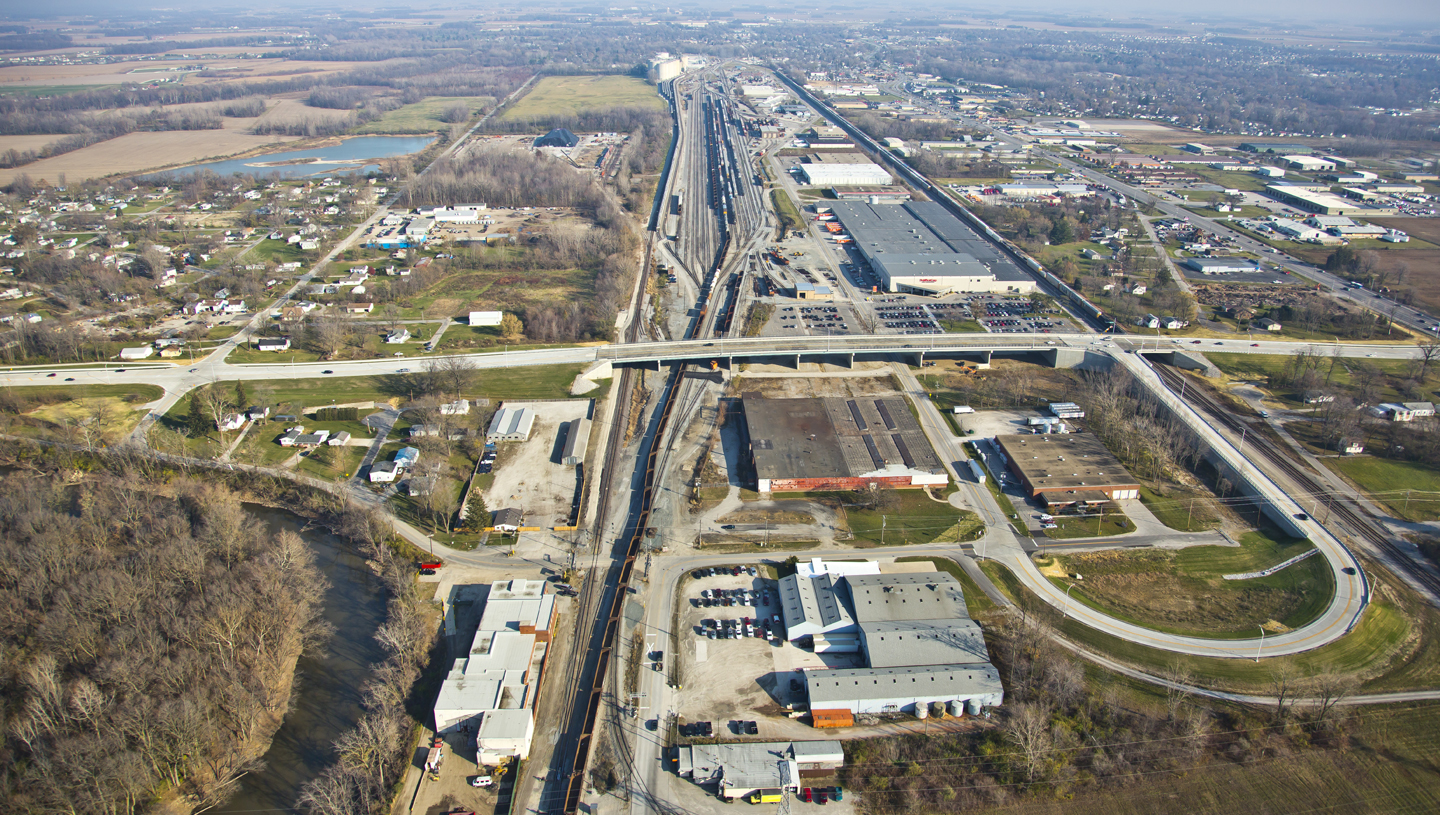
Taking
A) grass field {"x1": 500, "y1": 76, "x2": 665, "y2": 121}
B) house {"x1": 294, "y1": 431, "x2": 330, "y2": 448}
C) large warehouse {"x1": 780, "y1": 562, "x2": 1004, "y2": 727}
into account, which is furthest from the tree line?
grass field {"x1": 500, "y1": 76, "x2": 665, "y2": 121}

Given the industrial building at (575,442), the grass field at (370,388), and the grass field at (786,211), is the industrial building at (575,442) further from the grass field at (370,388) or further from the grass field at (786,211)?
the grass field at (786,211)

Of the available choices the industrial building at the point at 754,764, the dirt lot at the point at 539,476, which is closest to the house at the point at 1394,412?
the industrial building at the point at 754,764

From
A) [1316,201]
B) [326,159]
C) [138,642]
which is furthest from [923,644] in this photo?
[326,159]

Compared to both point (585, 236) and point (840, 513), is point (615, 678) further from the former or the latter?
point (585, 236)

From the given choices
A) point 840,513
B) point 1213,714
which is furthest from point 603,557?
point 1213,714

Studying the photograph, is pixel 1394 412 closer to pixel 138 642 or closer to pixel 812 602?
pixel 812 602
